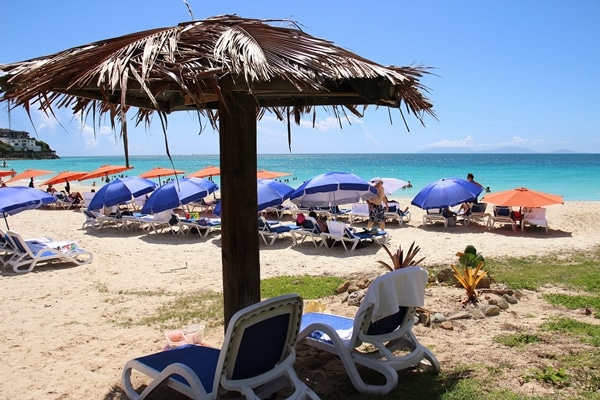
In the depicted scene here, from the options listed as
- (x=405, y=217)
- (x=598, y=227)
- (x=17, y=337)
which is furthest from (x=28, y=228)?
(x=598, y=227)

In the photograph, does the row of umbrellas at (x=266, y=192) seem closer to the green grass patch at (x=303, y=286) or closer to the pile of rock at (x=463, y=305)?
the green grass patch at (x=303, y=286)

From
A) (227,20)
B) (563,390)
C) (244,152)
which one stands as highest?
(227,20)

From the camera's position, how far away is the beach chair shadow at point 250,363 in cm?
291

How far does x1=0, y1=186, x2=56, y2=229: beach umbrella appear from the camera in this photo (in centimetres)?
869

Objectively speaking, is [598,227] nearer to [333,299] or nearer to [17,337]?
[333,299]

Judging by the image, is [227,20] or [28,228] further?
[28,228]

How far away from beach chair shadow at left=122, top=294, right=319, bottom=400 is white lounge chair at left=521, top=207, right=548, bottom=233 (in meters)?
10.5

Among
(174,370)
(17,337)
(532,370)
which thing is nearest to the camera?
(174,370)

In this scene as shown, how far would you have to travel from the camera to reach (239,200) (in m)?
3.50

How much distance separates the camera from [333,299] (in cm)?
612

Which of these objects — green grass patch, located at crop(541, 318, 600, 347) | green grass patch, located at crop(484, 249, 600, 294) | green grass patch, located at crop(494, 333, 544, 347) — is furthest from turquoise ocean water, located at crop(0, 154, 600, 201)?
green grass patch, located at crop(494, 333, 544, 347)

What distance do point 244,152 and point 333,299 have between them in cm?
322

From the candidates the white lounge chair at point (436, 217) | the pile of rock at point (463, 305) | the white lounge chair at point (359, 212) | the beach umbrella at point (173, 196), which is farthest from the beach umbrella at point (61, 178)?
the pile of rock at point (463, 305)

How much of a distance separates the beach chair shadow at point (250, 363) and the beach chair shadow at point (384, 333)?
445 millimetres
